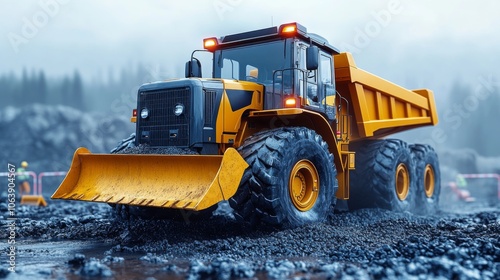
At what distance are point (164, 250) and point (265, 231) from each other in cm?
120

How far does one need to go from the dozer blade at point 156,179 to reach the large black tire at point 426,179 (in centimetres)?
572

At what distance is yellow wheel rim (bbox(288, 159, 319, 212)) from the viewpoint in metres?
6.41

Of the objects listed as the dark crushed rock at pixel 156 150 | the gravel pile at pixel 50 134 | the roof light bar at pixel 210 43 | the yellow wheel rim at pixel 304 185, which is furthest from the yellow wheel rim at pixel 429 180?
the gravel pile at pixel 50 134

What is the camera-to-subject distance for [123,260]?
500 cm

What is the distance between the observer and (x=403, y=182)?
32.0 feet

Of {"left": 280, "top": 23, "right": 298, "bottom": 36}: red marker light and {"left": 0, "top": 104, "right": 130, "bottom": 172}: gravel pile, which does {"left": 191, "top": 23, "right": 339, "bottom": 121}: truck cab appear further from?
{"left": 0, "top": 104, "right": 130, "bottom": 172}: gravel pile

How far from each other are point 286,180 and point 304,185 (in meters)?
0.71

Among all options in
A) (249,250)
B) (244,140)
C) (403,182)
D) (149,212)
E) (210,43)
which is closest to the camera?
(249,250)

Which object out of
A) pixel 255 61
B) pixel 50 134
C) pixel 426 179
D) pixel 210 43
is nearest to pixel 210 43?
pixel 210 43

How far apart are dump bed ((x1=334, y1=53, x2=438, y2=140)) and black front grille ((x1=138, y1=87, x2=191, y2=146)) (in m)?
3.13

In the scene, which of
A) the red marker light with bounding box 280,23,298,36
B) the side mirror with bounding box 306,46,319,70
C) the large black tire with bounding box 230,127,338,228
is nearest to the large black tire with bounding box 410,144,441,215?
the large black tire with bounding box 230,127,338,228

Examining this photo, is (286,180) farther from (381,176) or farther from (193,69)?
(381,176)

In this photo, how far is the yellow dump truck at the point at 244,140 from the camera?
5.78 meters

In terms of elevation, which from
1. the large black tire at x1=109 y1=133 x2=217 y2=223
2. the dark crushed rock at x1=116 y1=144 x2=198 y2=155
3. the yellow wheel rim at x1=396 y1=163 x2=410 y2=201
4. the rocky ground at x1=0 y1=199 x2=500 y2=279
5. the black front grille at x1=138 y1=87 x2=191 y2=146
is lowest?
the rocky ground at x1=0 y1=199 x2=500 y2=279
